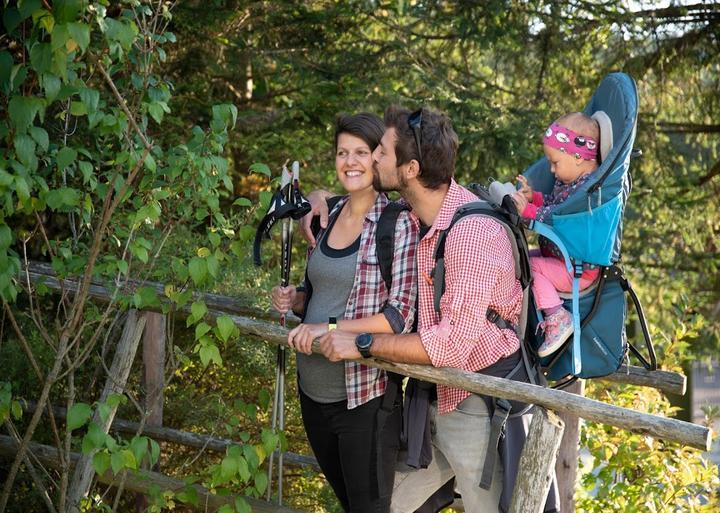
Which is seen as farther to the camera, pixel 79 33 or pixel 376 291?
pixel 376 291

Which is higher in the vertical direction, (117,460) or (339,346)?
(339,346)

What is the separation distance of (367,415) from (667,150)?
6.31m

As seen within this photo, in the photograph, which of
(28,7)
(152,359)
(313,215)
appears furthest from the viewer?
(152,359)

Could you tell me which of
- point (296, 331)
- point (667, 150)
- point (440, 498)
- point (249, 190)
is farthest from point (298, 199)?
point (667, 150)

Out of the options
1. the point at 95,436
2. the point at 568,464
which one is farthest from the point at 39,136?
the point at 568,464

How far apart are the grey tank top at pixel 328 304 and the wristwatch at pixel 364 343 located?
0.90ft

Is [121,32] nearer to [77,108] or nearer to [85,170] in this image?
[77,108]

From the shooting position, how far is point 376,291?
3.22 metres

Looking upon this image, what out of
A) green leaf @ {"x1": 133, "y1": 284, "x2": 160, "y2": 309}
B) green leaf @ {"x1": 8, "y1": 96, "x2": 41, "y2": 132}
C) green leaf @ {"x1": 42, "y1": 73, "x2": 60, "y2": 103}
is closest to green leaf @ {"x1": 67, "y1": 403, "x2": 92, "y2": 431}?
green leaf @ {"x1": 133, "y1": 284, "x2": 160, "y2": 309}

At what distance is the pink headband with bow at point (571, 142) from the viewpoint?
3.26 m

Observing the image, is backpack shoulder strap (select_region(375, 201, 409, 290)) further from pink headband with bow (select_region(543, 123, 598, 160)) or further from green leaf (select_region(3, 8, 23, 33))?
green leaf (select_region(3, 8, 23, 33))

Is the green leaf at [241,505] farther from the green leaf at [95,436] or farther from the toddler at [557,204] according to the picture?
the toddler at [557,204]

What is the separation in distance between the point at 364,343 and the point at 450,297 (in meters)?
0.32

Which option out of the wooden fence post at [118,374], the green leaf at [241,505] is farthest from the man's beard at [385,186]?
the wooden fence post at [118,374]
